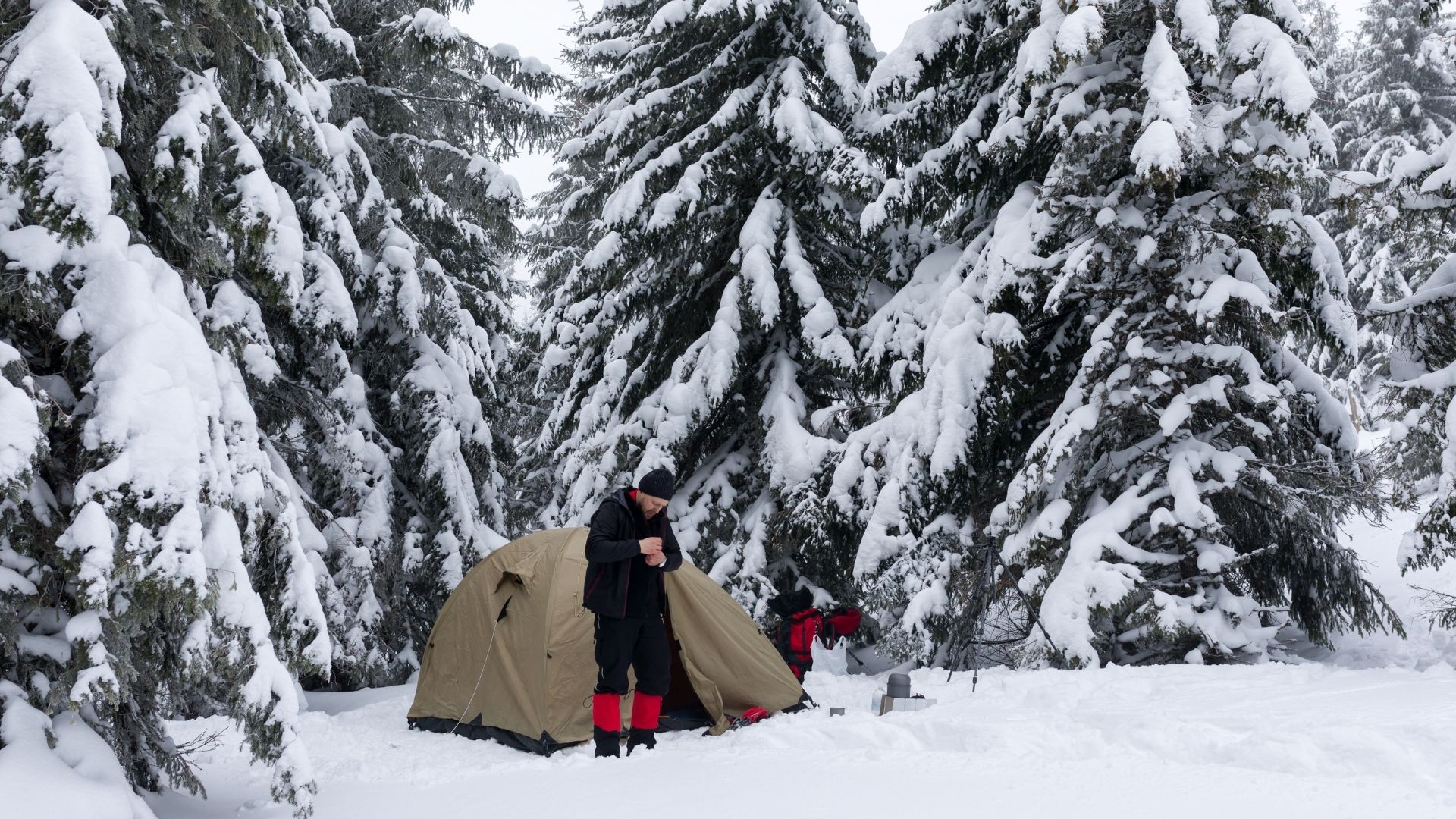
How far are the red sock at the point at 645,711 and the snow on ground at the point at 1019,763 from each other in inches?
8.9

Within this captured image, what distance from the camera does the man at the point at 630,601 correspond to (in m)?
6.28

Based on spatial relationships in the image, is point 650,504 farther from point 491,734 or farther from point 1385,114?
point 1385,114

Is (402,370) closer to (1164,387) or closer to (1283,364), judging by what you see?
(1164,387)

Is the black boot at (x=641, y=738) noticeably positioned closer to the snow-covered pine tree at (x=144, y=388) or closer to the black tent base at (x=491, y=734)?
the black tent base at (x=491, y=734)

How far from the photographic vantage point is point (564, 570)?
7.79 metres

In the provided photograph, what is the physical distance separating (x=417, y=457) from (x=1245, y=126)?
9.12 metres

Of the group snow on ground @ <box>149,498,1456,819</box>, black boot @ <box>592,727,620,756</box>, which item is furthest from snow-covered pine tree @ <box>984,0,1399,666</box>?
black boot @ <box>592,727,620,756</box>

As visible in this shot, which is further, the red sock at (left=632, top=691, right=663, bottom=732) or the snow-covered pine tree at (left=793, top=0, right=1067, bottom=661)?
the snow-covered pine tree at (left=793, top=0, right=1067, bottom=661)

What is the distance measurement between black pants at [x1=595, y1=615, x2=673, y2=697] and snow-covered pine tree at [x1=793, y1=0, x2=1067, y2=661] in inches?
106

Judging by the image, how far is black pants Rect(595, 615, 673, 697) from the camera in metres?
6.39

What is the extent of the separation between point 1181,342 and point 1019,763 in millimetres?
4275

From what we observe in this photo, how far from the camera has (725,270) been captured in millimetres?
11008

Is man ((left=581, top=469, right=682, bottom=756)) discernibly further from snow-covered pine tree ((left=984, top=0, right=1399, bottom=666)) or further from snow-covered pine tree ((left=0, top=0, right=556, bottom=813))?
snow-covered pine tree ((left=984, top=0, right=1399, bottom=666))

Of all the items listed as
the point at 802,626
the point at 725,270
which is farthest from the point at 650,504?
the point at 725,270
